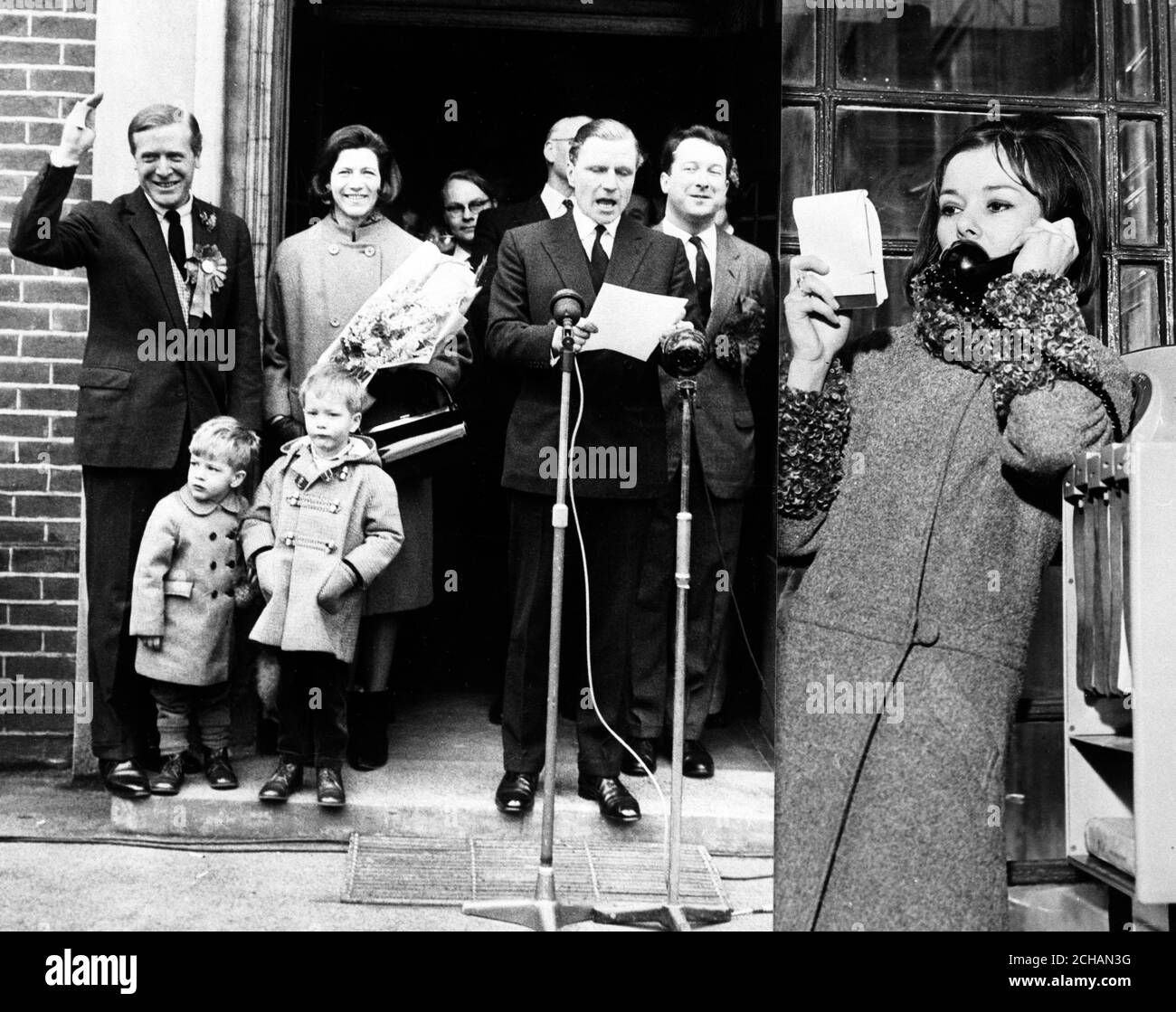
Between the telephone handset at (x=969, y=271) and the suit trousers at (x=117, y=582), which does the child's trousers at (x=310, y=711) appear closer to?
the suit trousers at (x=117, y=582)

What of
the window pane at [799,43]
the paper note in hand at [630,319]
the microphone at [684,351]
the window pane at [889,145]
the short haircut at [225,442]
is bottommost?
the short haircut at [225,442]

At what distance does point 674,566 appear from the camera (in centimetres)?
300

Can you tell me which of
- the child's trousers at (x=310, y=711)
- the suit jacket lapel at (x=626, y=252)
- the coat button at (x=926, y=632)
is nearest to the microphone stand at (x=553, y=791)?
the suit jacket lapel at (x=626, y=252)

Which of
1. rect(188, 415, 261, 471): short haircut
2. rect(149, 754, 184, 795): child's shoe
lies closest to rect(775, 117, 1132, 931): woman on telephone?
rect(188, 415, 261, 471): short haircut

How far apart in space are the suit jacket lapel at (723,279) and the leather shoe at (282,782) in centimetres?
135

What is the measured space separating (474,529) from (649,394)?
0.50m

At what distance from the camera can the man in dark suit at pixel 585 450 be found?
117 inches

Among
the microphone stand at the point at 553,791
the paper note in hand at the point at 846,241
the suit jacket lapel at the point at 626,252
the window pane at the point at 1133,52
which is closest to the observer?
the microphone stand at the point at 553,791

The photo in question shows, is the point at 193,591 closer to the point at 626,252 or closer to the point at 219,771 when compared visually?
the point at 219,771

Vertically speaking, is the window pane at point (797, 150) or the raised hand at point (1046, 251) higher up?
the window pane at point (797, 150)
